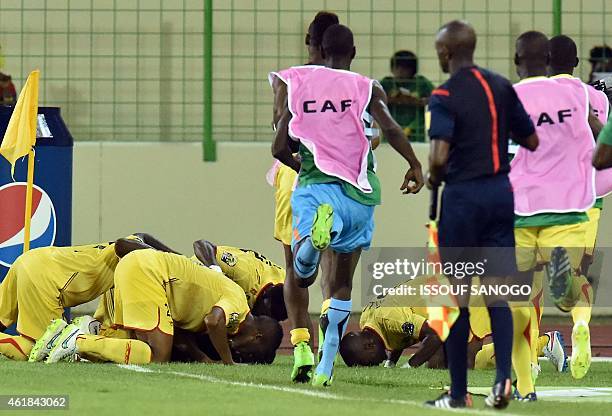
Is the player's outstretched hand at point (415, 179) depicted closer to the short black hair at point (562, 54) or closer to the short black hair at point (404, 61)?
the short black hair at point (562, 54)

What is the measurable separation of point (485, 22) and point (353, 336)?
538 cm

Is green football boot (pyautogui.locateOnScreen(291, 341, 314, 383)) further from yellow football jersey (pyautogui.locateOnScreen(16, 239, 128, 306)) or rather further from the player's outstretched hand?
yellow football jersey (pyautogui.locateOnScreen(16, 239, 128, 306))

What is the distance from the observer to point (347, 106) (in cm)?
898

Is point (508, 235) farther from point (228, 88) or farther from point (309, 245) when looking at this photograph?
point (228, 88)

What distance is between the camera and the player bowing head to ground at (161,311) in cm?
1007

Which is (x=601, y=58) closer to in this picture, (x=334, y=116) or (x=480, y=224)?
(x=334, y=116)

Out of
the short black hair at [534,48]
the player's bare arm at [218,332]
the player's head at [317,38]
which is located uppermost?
the player's head at [317,38]

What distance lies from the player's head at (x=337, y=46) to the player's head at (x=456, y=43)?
1.54 m

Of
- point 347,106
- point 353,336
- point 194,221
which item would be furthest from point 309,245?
point 194,221

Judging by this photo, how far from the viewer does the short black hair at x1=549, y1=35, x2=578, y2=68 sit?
383 inches

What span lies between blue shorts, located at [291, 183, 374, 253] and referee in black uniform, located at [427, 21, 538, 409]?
1.38 meters

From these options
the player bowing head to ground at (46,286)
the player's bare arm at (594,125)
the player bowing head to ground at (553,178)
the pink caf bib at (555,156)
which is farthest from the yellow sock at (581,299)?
the player bowing head to ground at (46,286)

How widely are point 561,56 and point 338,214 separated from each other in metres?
1.92

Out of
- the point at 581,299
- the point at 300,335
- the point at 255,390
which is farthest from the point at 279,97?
the point at 581,299
